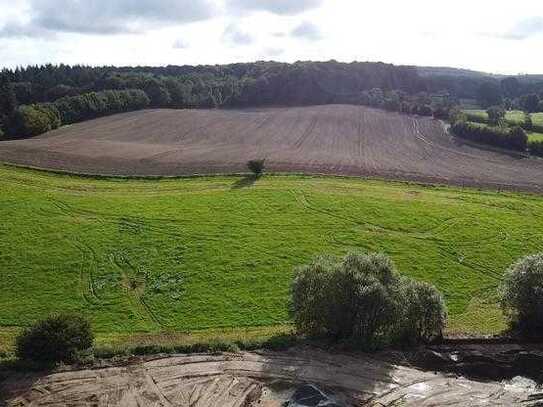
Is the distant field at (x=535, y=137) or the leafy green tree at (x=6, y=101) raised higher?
the leafy green tree at (x=6, y=101)

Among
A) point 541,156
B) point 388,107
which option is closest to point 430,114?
point 388,107

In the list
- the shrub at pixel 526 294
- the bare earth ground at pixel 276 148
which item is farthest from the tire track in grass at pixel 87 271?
the shrub at pixel 526 294

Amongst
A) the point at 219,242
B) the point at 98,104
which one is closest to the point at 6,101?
the point at 98,104

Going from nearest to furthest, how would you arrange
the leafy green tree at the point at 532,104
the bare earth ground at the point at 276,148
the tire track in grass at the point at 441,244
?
the tire track in grass at the point at 441,244, the bare earth ground at the point at 276,148, the leafy green tree at the point at 532,104

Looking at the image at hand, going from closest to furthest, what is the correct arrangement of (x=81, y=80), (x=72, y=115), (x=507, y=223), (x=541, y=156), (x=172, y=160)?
(x=507, y=223), (x=172, y=160), (x=541, y=156), (x=72, y=115), (x=81, y=80)

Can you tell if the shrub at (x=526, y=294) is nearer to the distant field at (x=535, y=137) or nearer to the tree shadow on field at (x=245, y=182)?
the tree shadow on field at (x=245, y=182)

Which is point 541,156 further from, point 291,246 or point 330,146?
point 291,246
